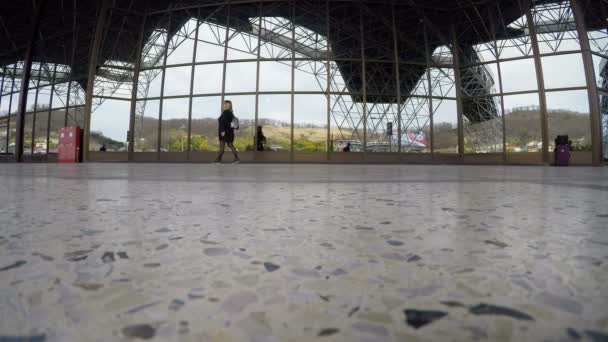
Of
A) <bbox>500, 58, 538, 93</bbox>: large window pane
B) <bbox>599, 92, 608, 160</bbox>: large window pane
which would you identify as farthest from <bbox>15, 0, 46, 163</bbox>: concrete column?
<bbox>599, 92, 608, 160</bbox>: large window pane

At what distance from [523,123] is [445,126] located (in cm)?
295

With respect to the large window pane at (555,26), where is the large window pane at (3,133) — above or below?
below

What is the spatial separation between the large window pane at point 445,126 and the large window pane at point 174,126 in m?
10.8

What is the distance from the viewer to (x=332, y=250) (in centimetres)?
47

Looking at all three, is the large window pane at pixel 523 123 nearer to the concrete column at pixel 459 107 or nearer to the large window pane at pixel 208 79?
the concrete column at pixel 459 107

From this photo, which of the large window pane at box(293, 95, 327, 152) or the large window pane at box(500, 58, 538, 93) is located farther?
the large window pane at box(293, 95, 327, 152)

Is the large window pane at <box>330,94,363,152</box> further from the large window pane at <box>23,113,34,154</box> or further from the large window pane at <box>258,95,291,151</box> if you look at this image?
the large window pane at <box>23,113,34,154</box>

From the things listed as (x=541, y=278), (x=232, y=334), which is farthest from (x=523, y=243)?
(x=232, y=334)

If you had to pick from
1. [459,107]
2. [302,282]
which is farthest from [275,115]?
[302,282]

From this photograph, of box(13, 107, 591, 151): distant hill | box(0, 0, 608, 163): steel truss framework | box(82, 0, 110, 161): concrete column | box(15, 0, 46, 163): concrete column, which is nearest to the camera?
box(13, 107, 591, 151): distant hill

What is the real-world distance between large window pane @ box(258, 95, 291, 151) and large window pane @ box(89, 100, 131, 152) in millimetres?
6194

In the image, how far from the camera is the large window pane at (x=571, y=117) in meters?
13.4

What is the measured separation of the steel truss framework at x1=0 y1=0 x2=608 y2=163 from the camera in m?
14.4

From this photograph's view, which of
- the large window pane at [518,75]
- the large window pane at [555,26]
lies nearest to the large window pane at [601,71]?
the large window pane at [555,26]
